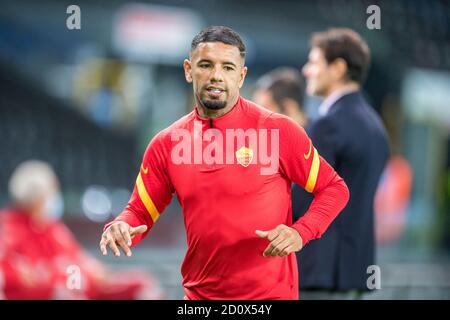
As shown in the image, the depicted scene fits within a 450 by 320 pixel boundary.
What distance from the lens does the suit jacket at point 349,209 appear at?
11.9 ft

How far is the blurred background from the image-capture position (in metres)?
9.62

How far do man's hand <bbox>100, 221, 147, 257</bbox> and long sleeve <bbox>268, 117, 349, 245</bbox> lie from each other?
1.64ft

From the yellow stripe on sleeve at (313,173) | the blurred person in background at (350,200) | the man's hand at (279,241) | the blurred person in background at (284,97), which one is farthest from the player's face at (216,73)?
the blurred person in background at (284,97)

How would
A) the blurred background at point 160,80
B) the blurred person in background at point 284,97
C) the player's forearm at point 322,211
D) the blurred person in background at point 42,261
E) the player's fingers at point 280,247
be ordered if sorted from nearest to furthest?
the player's fingers at point 280,247 < the player's forearm at point 322,211 < the blurred person in background at point 284,97 < the blurred person in background at point 42,261 < the blurred background at point 160,80

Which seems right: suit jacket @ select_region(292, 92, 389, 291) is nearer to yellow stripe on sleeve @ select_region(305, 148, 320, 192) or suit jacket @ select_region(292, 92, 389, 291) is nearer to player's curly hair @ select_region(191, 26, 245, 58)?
yellow stripe on sleeve @ select_region(305, 148, 320, 192)

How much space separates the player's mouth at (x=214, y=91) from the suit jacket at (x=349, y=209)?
3.29ft

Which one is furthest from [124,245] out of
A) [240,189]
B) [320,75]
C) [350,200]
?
[320,75]

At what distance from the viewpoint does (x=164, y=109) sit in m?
9.86

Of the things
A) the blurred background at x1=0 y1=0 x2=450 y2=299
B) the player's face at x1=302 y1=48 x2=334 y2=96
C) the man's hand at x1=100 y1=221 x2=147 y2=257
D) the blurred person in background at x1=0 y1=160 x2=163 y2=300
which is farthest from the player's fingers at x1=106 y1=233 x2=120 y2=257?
the blurred background at x1=0 y1=0 x2=450 y2=299

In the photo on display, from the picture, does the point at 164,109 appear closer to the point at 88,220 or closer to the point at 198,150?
the point at 88,220

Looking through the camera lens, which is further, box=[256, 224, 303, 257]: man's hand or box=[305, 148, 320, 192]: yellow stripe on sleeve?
box=[305, 148, 320, 192]: yellow stripe on sleeve

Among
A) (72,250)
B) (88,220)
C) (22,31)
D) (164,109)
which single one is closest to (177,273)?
(72,250)

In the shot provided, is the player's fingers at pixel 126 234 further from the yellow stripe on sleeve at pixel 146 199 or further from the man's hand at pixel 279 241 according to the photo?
the man's hand at pixel 279 241

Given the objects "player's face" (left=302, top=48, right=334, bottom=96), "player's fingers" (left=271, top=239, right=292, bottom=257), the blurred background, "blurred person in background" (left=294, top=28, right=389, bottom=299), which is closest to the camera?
"player's fingers" (left=271, top=239, right=292, bottom=257)
